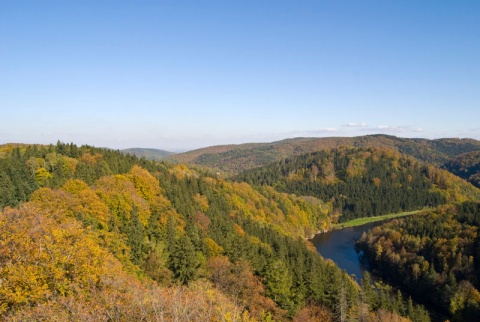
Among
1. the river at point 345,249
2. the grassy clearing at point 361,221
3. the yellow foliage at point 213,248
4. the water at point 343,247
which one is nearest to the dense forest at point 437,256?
the river at point 345,249

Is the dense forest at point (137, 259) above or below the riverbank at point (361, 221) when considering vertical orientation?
above

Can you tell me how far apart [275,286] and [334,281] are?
1508cm

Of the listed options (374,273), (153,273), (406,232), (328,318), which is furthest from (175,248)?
(406,232)

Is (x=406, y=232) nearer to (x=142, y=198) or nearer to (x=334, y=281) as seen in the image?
(x=334, y=281)

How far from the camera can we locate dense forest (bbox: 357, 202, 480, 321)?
7431 centimetres

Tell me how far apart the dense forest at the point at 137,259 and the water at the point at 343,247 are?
3092 centimetres

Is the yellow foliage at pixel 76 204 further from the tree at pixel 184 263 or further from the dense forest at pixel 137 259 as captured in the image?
the tree at pixel 184 263

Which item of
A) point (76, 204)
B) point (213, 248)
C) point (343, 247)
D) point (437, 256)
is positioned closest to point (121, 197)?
point (76, 204)

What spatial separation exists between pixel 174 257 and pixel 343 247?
316 feet

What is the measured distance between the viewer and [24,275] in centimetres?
2078

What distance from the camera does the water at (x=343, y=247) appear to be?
10562 centimetres

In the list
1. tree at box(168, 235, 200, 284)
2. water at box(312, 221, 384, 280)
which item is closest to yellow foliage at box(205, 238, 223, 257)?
tree at box(168, 235, 200, 284)

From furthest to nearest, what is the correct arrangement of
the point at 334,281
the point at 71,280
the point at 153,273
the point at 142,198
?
the point at 142,198, the point at 334,281, the point at 153,273, the point at 71,280

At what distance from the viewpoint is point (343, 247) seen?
12925cm
